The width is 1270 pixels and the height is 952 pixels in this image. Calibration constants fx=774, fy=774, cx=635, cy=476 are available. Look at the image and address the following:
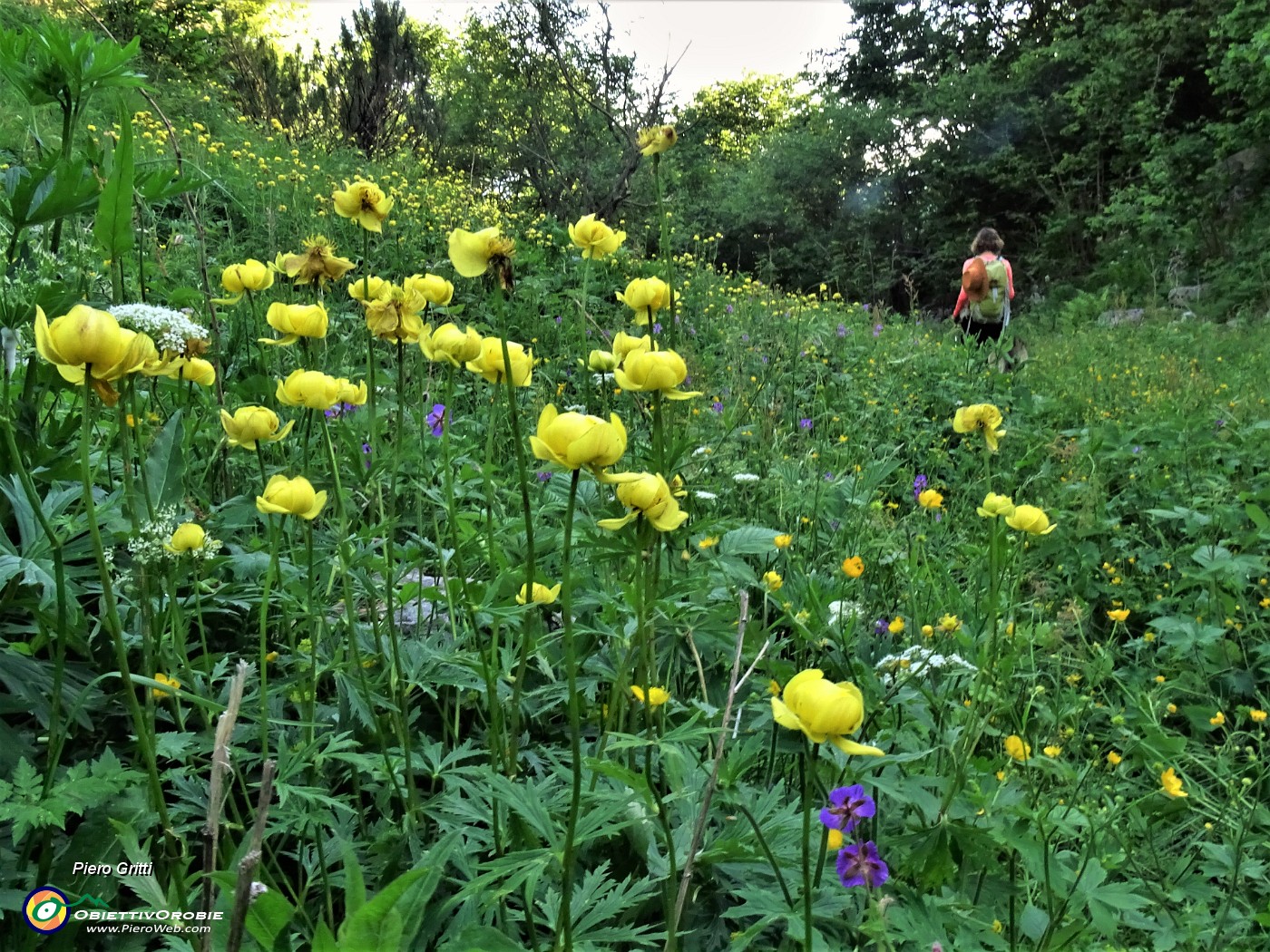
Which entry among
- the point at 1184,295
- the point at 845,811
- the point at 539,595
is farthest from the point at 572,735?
the point at 1184,295

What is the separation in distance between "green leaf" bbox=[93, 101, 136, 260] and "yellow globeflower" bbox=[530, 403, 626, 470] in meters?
0.66

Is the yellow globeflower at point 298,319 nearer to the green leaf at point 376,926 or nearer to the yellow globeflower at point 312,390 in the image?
the yellow globeflower at point 312,390

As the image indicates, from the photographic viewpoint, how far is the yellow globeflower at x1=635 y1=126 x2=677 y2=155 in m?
1.20

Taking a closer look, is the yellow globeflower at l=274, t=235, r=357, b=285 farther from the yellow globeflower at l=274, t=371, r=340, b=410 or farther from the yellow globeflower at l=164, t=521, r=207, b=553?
the yellow globeflower at l=164, t=521, r=207, b=553

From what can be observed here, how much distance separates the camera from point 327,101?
847 centimetres

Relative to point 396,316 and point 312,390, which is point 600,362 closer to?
point 396,316

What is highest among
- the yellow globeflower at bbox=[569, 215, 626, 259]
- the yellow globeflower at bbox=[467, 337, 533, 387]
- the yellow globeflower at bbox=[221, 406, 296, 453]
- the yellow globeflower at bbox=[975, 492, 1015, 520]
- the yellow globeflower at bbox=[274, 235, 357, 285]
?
the yellow globeflower at bbox=[569, 215, 626, 259]

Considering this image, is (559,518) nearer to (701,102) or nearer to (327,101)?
(327,101)

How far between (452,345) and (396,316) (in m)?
0.09

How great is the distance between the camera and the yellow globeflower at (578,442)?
0.66 meters

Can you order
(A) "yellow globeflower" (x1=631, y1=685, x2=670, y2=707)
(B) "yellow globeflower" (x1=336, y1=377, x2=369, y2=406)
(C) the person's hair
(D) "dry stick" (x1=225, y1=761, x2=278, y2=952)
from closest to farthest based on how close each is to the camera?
1. (D) "dry stick" (x1=225, y1=761, x2=278, y2=952)
2. (A) "yellow globeflower" (x1=631, y1=685, x2=670, y2=707)
3. (B) "yellow globeflower" (x1=336, y1=377, x2=369, y2=406)
4. (C) the person's hair

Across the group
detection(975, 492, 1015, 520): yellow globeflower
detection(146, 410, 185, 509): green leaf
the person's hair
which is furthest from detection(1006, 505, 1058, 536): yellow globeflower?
the person's hair

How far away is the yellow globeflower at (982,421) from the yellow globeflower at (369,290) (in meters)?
0.87

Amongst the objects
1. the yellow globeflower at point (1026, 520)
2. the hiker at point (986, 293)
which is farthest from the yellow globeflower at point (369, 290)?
the hiker at point (986, 293)
